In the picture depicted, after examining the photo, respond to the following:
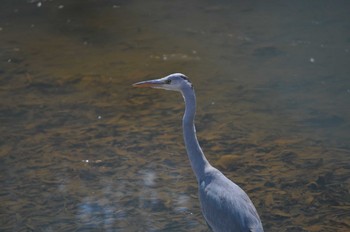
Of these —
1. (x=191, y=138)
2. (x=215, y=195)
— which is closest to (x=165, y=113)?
(x=191, y=138)

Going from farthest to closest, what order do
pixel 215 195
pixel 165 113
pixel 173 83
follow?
pixel 165 113 → pixel 173 83 → pixel 215 195

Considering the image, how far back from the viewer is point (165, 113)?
724 centimetres

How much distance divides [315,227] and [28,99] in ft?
12.0

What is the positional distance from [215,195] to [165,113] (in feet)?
8.95

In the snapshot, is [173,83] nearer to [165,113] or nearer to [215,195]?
[215,195]

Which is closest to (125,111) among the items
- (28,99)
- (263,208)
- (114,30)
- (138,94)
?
(138,94)

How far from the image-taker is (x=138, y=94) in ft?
25.5

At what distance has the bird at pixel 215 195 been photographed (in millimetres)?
4422

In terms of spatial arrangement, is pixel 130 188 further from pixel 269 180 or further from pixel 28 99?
pixel 28 99

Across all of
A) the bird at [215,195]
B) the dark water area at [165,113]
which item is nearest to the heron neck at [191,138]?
the bird at [215,195]

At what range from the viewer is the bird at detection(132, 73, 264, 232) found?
4.42 meters

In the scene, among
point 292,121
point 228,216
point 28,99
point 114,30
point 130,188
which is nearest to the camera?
point 228,216

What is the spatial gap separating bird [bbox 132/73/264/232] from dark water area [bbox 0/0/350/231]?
2.03ft

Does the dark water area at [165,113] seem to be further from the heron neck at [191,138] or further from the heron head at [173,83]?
the heron head at [173,83]
